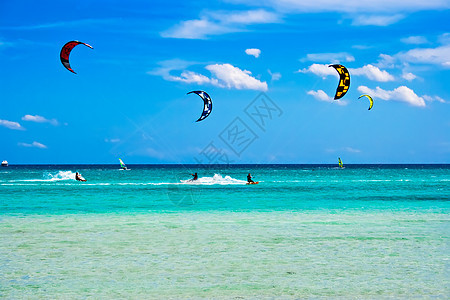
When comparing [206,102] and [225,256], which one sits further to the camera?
[206,102]

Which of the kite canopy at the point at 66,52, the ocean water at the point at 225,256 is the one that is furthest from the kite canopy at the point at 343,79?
the kite canopy at the point at 66,52

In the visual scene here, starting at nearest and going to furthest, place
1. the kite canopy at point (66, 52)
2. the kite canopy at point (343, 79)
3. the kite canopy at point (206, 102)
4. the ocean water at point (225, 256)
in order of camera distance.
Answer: the ocean water at point (225, 256)
the kite canopy at point (66, 52)
the kite canopy at point (343, 79)
the kite canopy at point (206, 102)

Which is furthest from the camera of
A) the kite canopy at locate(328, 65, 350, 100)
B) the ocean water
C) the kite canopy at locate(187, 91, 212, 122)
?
the kite canopy at locate(187, 91, 212, 122)

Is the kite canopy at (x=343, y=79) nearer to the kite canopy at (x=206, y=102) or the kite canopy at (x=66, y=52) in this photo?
the kite canopy at (x=206, y=102)

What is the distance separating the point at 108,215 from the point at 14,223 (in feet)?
14.7

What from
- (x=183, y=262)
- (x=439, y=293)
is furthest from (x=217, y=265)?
(x=439, y=293)

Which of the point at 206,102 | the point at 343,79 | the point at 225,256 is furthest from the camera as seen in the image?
the point at 206,102

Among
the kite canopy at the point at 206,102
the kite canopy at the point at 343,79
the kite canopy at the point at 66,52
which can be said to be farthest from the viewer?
the kite canopy at the point at 206,102

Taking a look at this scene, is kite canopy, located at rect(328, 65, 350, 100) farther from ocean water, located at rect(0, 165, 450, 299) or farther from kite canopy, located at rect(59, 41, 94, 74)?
kite canopy, located at rect(59, 41, 94, 74)

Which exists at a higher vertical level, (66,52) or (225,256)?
(66,52)

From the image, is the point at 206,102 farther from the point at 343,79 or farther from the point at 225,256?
the point at 225,256

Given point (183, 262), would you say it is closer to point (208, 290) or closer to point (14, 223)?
point (208, 290)

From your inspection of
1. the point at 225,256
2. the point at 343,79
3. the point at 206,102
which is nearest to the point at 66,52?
the point at 206,102

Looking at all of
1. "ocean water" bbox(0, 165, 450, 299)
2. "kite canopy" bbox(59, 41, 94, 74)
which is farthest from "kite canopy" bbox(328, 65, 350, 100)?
"kite canopy" bbox(59, 41, 94, 74)
